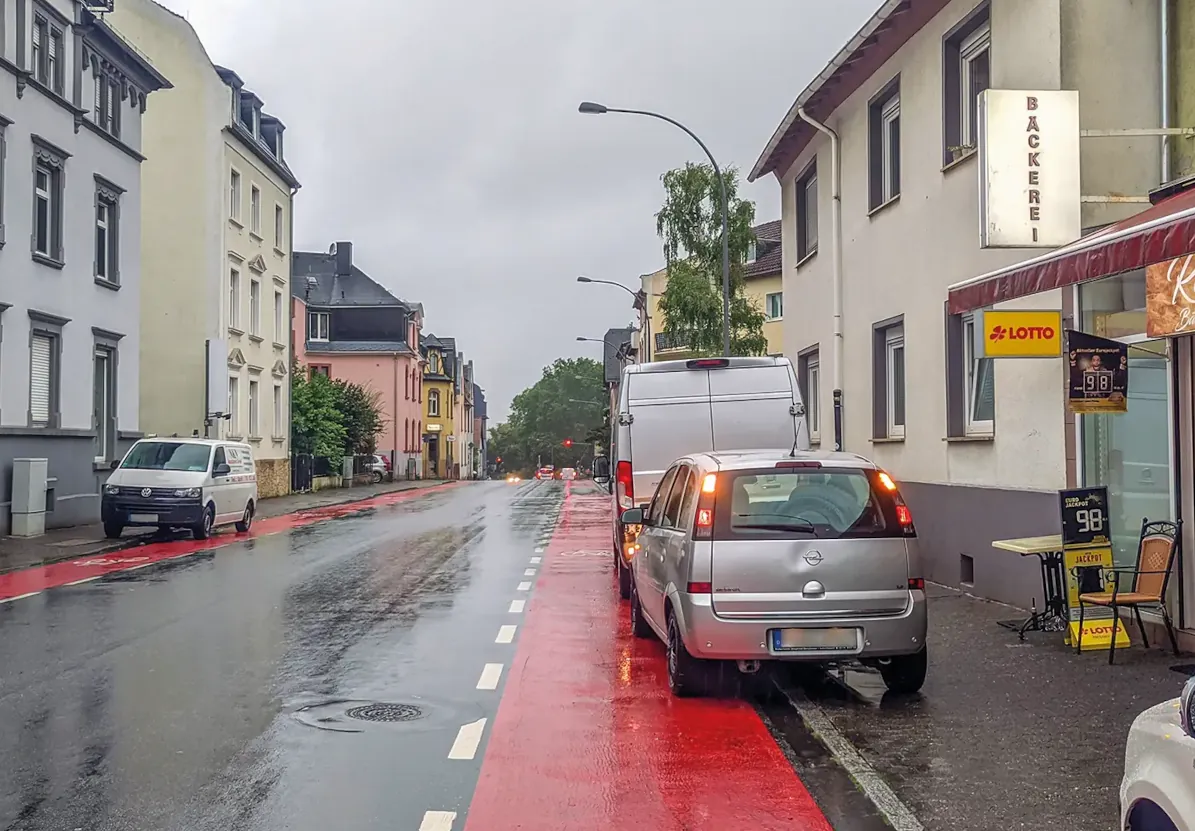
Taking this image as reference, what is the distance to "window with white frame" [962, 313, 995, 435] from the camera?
43.4 feet

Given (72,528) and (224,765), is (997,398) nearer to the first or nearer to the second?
(224,765)

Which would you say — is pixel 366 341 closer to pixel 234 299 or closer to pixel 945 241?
pixel 234 299

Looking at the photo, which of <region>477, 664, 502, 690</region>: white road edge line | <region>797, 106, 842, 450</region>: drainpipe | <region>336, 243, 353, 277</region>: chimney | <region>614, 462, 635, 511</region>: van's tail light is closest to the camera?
<region>477, 664, 502, 690</region>: white road edge line

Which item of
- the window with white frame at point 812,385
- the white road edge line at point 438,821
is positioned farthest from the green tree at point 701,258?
the white road edge line at point 438,821

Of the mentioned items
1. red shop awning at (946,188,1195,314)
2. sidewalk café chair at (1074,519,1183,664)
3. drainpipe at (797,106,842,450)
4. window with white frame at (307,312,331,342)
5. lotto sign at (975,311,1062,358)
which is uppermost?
window with white frame at (307,312,331,342)

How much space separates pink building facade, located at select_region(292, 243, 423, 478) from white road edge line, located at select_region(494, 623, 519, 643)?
62452mm

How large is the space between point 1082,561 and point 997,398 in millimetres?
3117

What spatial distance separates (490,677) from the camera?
9031 millimetres

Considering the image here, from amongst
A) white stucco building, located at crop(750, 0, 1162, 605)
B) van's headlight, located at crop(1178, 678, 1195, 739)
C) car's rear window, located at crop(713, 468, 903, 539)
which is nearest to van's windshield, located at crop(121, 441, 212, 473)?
white stucco building, located at crop(750, 0, 1162, 605)

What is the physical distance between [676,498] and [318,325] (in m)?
70.4

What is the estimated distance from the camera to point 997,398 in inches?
492

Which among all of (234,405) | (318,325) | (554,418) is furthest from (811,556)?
(554,418)

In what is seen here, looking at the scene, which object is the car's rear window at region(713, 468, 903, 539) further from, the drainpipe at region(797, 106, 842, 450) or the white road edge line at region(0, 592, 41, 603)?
the drainpipe at region(797, 106, 842, 450)

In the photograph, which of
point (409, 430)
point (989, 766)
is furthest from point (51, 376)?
point (409, 430)
